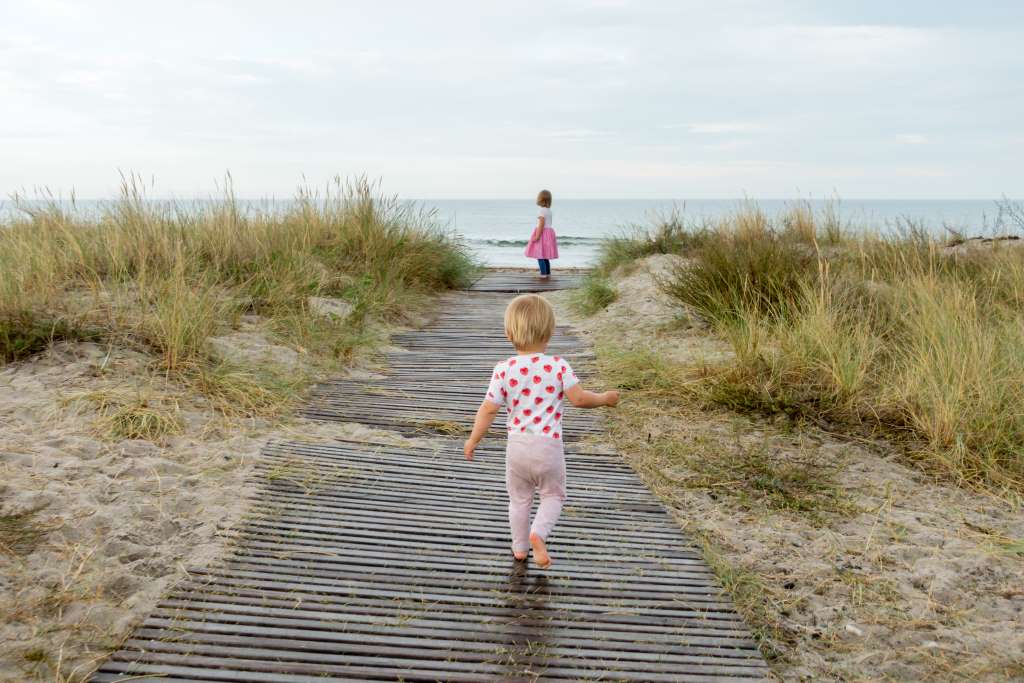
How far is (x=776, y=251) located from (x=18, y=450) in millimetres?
5952

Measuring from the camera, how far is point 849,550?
3334mm

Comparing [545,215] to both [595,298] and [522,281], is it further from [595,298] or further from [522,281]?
[595,298]

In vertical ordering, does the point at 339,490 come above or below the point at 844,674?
above

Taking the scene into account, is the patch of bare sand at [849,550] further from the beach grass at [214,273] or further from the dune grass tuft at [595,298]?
the dune grass tuft at [595,298]

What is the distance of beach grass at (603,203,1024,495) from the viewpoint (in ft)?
14.4

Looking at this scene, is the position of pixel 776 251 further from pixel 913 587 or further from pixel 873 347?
pixel 913 587

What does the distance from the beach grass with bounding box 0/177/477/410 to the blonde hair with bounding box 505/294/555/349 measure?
2.37 meters

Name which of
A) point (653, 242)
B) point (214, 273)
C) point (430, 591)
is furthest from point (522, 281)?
point (430, 591)

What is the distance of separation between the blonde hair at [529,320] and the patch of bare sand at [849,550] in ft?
3.60

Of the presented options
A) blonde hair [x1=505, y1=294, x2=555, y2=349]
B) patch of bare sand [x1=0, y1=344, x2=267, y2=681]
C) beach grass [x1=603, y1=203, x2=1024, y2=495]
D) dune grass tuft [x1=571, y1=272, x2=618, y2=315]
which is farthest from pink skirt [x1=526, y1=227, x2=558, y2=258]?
blonde hair [x1=505, y1=294, x2=555, y2=349]

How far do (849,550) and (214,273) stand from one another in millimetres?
5454

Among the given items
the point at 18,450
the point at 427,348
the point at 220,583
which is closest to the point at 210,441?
the point at 18,450

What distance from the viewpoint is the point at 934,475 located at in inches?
164

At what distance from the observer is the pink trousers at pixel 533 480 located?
2955 mm
